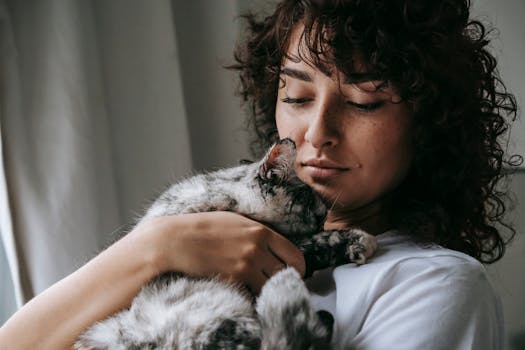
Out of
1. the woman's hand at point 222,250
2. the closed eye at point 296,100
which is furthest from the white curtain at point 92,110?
the closed eye at point 296,100

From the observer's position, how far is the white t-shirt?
33.4 inches

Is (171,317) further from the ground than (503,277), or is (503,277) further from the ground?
(171,317)

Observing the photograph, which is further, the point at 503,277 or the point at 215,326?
the point at 503,277

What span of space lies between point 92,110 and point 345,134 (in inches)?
32.6

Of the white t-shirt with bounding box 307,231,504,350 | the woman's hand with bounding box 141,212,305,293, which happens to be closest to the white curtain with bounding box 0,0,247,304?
the woman's hand with bounding box 141,212,305,293

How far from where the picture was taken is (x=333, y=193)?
113 centimetres

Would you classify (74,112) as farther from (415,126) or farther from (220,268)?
(415,126)

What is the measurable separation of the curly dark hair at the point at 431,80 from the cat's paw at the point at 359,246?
6.7 inches

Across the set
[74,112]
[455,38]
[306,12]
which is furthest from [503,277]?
[74,112]

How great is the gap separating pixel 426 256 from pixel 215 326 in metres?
0.45

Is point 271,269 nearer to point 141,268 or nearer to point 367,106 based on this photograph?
point 141,268

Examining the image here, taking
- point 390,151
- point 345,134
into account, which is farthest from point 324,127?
point 390,151

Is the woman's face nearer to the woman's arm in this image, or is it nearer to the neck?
the neck

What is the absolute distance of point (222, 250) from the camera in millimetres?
996
